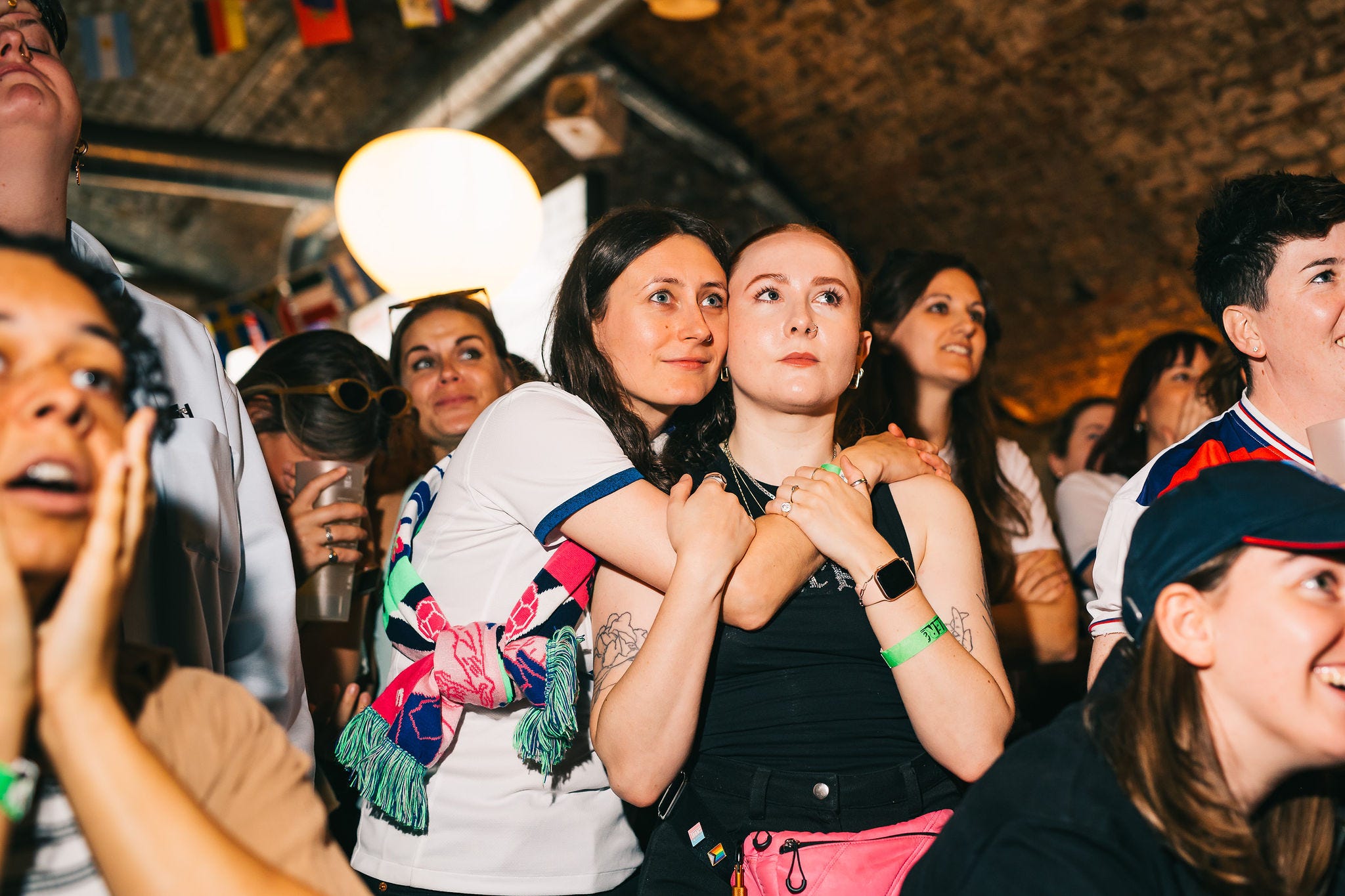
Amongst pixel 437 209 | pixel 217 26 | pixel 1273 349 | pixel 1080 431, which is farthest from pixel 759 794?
pixel 217 26

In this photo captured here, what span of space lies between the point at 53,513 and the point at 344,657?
63.7 inches

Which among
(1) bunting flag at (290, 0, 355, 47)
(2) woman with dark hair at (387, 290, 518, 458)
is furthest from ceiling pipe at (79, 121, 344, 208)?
(2) woman with dark hair at (387, 290, 518, 458)

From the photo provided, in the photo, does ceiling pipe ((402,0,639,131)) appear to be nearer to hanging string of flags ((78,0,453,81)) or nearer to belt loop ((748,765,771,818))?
hanging string of flags ((78,0,453,81))

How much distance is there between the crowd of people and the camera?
0.80 meters

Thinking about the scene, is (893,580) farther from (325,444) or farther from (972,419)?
(972,419)

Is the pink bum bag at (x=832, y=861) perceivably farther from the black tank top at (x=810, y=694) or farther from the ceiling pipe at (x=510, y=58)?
the ceiling pipe at (x=510, y=58)

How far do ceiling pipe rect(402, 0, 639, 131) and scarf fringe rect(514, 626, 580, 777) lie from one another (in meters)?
4.31

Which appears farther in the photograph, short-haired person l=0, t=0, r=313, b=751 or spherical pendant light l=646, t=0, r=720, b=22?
spherical pendant light l=646, t=0, r=720, b=22

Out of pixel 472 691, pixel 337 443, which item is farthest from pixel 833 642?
pixel 337 443

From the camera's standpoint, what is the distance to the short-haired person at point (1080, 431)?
4.26 m

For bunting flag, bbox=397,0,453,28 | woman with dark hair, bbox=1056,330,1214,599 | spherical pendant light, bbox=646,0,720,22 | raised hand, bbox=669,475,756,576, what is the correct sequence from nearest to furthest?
raised hand, bbox=669,475,756,576, woman with dark hair, bbox=1056,330,1214,599, bunting flag, bbox=397,0,453,28, spherical pendant light, bbox=646,0,720,22

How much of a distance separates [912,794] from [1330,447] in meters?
0.86

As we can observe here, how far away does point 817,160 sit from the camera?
6.83 meters

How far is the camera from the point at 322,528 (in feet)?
7.08
